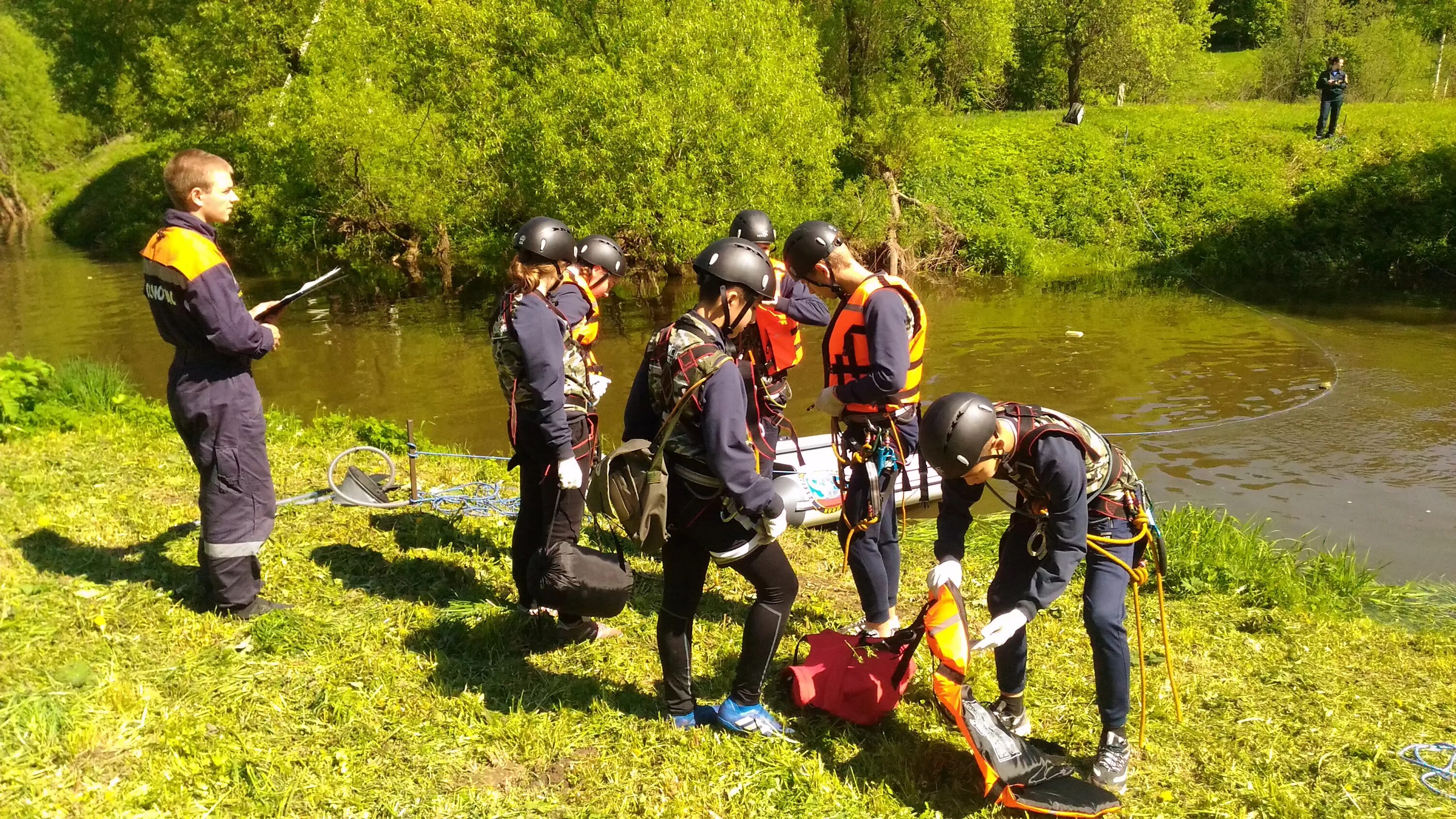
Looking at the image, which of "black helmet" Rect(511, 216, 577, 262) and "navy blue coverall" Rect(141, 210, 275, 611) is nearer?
"navy blue coverall" Rect(141, 210, 275, 611)

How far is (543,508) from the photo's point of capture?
502cm

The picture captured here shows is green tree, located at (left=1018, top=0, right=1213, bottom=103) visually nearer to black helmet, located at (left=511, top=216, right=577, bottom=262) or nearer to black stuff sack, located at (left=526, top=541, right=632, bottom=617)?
black helmet, located at (left=511, top=216, right=577, bottom=262)

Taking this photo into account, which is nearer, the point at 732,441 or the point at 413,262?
the point at 732,441

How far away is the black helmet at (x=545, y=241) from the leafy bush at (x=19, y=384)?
6.77 m

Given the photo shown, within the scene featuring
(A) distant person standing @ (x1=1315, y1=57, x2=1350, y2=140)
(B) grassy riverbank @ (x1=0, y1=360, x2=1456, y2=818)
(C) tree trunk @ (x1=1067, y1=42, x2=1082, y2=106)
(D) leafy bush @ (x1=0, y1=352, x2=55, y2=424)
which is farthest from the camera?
(C) tree trunk @ (x1=1067, y1=42, x2=1082, y2=106)

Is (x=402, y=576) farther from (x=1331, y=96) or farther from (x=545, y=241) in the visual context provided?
(x=1331, y=96)

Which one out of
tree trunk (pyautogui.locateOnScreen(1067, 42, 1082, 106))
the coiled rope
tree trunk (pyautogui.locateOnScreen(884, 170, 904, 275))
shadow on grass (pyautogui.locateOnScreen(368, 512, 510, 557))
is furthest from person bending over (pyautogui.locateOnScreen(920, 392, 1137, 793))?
tree trunk (pyautogui.locateOnScreen(1067, 42, 1082, 106))

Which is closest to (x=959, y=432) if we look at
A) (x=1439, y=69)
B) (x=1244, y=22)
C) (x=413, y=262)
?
(x=413, y=262)

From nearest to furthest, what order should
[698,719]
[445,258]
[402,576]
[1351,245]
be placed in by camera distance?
1. [698,719]
2. [402,576]
3. [1351,245]
4. [445,258]

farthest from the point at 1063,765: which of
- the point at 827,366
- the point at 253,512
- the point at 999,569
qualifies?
the point at 253,512

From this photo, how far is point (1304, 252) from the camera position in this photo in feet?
70.9

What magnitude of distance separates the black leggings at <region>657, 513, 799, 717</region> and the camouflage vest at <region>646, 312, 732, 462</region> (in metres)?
0.31

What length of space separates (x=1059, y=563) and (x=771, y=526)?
3.63ft

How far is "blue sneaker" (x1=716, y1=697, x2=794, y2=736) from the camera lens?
4.20m
